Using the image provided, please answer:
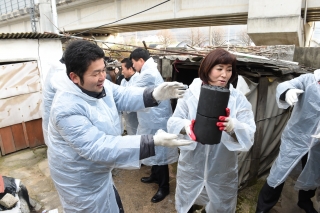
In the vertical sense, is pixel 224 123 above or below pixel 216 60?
below

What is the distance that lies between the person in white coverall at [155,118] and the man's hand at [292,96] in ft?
5.80

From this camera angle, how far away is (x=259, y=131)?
3629mm

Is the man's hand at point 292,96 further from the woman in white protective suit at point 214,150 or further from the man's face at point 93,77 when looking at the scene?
the man's face at point 93,77

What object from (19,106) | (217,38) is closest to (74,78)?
(19,106)

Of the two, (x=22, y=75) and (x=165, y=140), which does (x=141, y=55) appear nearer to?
(x=165, y=140)

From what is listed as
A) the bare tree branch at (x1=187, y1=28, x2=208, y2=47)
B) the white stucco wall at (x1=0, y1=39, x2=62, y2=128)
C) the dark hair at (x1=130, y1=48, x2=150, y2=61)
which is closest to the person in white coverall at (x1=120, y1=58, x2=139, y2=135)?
the dark hair at (x1=130, y1=48, x2=150, y2=61)

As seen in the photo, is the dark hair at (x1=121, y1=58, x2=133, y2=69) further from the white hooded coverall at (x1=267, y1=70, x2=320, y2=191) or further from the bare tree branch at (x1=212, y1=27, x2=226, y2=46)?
the white hooded coverall at (x1=267, y1=70, x2=320, y2=191)

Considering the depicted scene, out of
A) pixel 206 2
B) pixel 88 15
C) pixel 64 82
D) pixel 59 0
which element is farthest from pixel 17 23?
pixel 64 82

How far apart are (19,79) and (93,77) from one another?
→ 428 centimetres

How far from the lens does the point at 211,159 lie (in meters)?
2.27

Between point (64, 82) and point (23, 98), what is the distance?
13.7 feet

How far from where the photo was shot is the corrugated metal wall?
494cm

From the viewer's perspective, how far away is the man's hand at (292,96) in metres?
2.37

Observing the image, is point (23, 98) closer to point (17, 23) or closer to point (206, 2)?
point (206, 2)
